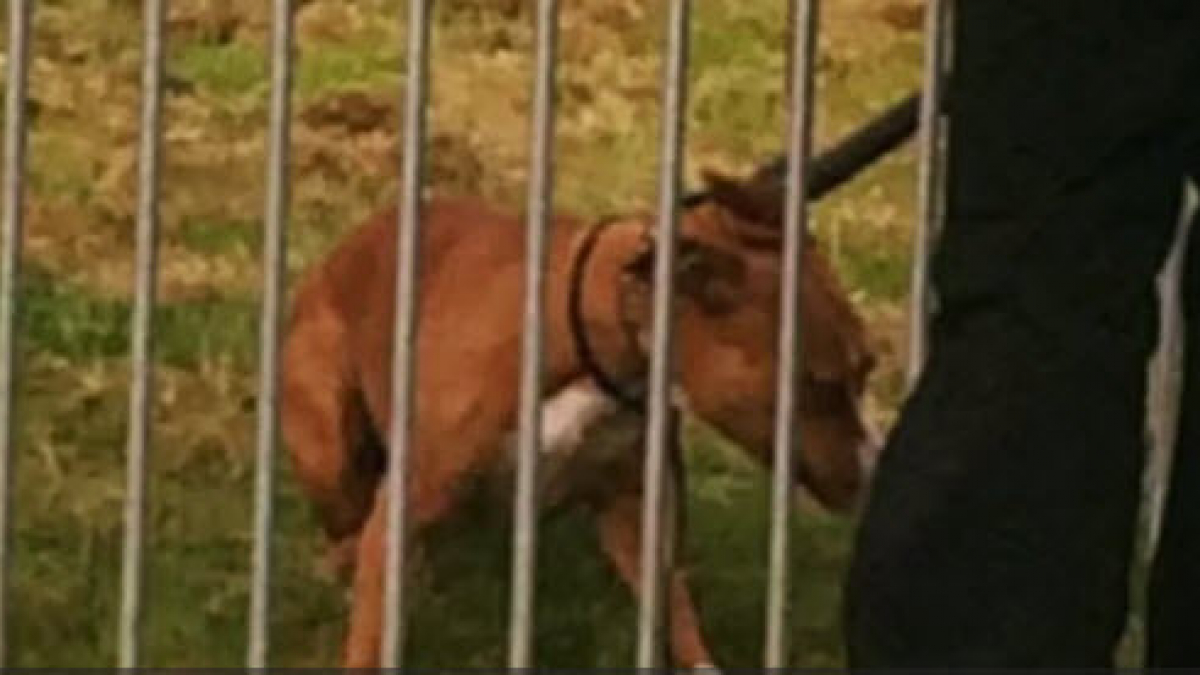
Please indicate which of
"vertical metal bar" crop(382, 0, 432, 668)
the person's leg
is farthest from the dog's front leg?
the person's leg

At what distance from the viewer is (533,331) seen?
11.0ft

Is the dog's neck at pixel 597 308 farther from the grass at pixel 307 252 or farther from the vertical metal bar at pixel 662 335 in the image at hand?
the vertical metal bar at pixel 662 335

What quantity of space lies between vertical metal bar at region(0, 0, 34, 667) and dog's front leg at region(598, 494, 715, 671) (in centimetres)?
103

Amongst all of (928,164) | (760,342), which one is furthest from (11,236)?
(760,342)

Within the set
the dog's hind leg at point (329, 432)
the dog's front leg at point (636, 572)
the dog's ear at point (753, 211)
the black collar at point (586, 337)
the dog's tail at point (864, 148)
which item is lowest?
the dog's front leg at point (636, 572)

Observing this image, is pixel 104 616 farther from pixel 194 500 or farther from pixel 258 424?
pixel 258 424

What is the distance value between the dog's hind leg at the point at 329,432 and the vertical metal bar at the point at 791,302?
4.03 ft

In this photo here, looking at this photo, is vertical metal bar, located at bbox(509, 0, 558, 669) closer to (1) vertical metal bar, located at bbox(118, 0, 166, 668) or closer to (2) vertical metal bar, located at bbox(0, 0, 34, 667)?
(1) vertical metal bar, located at bbox(118, 0, 166, 668)

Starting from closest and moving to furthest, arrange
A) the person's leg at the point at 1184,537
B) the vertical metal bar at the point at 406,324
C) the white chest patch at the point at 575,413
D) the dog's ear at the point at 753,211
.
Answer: the person's leg at the point at 1184,537 < the vertical metal bar at the point at 406,324 < the dog's ear at the point at 753,211 < the white chest patch at the point at 575,413

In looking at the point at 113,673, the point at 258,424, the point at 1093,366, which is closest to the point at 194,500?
the point at 113,673

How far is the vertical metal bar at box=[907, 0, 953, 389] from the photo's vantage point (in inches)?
130

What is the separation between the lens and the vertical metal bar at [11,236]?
333 centimetres

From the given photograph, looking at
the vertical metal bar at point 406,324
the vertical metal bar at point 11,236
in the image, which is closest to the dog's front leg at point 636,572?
the vertical metal bar at point 406,324

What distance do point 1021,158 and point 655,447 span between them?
87 cm
